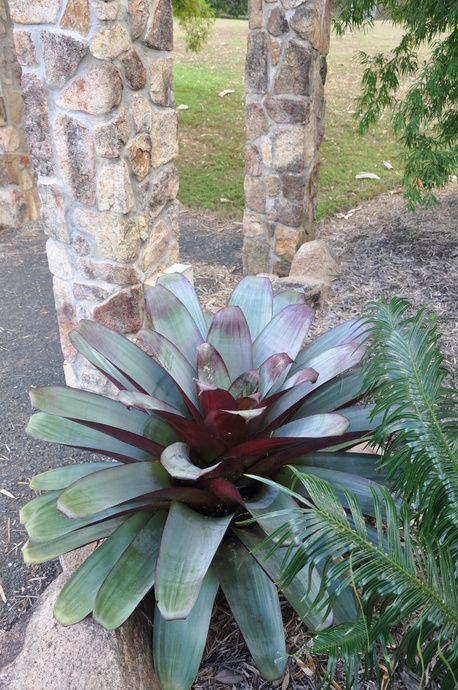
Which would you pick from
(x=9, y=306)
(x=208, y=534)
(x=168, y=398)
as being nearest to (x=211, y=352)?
(x=168, y=398)

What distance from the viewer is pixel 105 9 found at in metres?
2.25

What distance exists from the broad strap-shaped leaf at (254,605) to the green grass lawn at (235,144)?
14.8 ft

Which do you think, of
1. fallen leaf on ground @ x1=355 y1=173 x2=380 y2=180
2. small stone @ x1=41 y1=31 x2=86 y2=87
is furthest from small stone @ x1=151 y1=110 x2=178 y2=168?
fallen leaf on ground @ x1=355 y1=173 x2=380 y2=180

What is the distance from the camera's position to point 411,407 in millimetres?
1321

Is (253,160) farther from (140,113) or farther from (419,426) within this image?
(419,426)

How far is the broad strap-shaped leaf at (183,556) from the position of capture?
123 centimetres

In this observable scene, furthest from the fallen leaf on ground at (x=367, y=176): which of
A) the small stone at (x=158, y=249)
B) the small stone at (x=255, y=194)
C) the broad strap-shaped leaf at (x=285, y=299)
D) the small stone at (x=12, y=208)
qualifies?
the broad strap-shaped leaf at (x=285, y=299)

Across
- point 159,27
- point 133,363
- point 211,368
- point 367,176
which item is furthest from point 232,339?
point 367,176

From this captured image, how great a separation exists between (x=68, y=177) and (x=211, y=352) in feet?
4.55

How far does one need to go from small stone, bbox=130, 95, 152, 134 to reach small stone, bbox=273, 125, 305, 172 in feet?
5.61

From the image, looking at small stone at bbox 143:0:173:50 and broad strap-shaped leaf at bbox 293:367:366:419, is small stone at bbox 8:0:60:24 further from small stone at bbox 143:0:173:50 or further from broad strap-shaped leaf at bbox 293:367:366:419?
broad strap-shaped leaf at bbox 293:367:366:419

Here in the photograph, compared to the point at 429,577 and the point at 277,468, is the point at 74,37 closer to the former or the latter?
the point at 277,468

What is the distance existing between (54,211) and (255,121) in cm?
202

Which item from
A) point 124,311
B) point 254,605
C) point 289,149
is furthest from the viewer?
point 289,149
